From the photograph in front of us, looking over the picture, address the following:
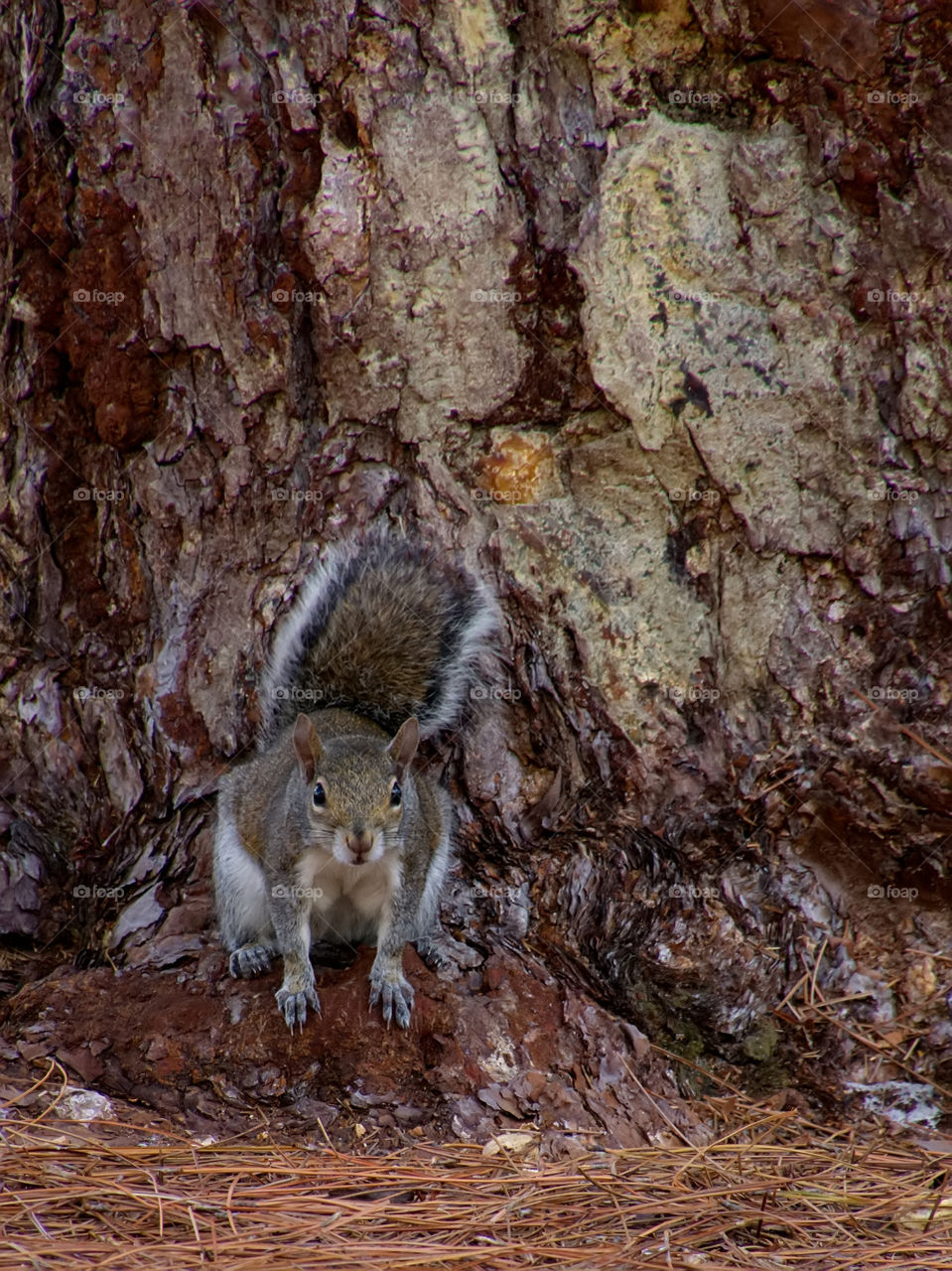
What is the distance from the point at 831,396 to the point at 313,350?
106cm

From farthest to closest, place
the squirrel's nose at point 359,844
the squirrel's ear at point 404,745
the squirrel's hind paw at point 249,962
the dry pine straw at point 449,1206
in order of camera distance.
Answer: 1. the squirrel's hind paw at point 249,962
2. the squirrel's ear at point 404,745
3. the squirrel's nose at point 359,844
4. the dry pine straw at point 449,1206

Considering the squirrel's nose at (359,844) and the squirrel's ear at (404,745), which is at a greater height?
the squirrel's ear at (404,745)

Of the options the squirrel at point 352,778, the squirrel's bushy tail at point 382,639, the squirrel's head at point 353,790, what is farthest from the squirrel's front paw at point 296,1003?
the squirrel's bushy tail at point 382,639

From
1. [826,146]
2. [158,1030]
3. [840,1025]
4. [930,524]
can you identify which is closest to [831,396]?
[930,524]

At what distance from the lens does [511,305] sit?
2383 millimetres

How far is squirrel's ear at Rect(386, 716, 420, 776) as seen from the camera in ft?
7.30

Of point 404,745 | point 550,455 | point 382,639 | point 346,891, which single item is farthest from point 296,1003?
point 550,455

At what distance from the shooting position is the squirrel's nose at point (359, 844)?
6.96ft

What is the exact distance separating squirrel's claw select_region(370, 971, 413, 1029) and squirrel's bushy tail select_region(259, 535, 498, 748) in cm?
57

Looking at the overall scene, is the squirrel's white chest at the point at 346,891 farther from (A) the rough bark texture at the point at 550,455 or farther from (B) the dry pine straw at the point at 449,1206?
(B) the dry pine straw at the point at 449,1206

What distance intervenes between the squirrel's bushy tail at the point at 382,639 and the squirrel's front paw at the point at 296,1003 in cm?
63

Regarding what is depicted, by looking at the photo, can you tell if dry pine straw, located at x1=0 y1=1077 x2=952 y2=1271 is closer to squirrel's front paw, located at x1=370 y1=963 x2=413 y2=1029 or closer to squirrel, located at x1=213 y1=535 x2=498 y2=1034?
squirrel's front paw, located at x1=370 y1=963 x2=413 y2=1029

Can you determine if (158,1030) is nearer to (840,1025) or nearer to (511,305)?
(840,1025)

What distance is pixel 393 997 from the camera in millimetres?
2168
